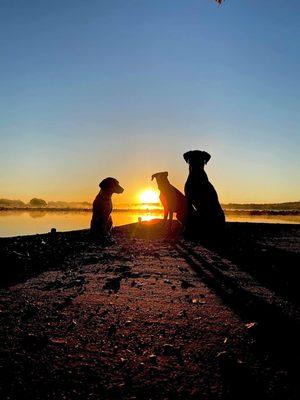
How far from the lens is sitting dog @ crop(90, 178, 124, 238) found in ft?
42.2

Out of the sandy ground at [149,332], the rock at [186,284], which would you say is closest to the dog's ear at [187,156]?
the sandy ground at [149,332]

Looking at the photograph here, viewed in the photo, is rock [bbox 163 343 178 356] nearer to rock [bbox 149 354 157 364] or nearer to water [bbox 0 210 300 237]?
rock [bbox 149 354 157 364]

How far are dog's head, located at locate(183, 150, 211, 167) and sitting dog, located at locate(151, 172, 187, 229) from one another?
1531mm

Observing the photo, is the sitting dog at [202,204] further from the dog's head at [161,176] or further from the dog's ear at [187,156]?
the dog's head at [161,176]

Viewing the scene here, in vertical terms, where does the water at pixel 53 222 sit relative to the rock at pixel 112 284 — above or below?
below

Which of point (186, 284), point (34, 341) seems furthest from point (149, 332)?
point (186, 284)

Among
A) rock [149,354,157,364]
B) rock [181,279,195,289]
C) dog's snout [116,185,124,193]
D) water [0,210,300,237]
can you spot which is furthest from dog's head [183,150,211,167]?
water [0,210,300,237]

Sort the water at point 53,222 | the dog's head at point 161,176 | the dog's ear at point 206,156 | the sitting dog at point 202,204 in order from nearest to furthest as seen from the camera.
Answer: the sitting dog at point 202,204 < the dog's ear at point 206,156 < the dog's head at point 161,176 < the water at point 53,222

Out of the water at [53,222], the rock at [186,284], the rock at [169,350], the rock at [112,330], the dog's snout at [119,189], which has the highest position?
the dog's snout at [119,189]

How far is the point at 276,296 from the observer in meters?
4.52

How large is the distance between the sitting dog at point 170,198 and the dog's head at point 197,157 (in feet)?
5.02

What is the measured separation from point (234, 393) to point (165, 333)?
1.20 meters

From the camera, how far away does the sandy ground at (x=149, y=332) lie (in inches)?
91.4

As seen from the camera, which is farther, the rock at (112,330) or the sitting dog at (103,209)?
the sitting dog at (103,209)
